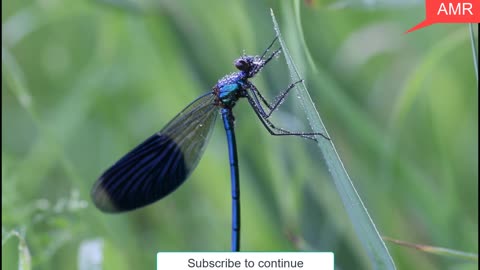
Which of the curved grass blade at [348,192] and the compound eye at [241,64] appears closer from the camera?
the curved grass blade at [348,192]

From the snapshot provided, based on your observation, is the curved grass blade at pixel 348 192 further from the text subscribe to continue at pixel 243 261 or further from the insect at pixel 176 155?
the insect at pixel 176 155

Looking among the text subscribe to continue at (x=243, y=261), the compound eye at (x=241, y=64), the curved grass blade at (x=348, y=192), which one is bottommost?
the text subscribe to continue at (x=243, y=261)

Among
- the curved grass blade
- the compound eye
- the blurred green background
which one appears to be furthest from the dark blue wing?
→ the curved grass blade

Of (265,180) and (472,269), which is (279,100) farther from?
(472,269)

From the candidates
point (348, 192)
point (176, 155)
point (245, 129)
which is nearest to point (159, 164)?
point (176, 155)

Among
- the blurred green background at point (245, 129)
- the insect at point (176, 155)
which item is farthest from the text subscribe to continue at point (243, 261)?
the blurred green background at point (245, 129)

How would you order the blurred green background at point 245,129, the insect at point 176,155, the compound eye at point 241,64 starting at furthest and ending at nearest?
the blurred green background at point 245,129 → the insect at point 176,155 → the compound eye at point 241,64

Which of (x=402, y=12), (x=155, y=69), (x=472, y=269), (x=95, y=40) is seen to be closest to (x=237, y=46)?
(x=155, y=69)

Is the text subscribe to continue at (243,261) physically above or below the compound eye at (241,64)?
below
